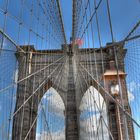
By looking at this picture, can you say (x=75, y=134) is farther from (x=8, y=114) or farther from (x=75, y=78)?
(x=8, y=114)

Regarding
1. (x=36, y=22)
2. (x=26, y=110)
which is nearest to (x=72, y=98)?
(x=26, y=110)

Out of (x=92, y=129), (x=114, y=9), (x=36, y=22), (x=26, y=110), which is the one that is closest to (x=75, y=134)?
(x=26, y=110)

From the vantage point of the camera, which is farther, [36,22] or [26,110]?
[26,110]

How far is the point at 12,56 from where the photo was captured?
556 cm

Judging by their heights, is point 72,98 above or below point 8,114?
above

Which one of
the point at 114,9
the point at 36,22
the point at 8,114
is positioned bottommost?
the point at 8,114

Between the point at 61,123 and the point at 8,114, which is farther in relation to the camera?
the point at 61,123

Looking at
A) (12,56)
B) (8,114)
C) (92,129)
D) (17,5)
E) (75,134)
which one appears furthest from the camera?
(75,134)

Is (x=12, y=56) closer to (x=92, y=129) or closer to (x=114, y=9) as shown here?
(x=114, y=9)

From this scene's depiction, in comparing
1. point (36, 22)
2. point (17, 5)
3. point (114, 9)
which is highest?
point (36, 22)

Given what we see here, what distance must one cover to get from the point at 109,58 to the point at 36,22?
16.6 ft

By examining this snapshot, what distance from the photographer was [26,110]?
1277 centimetres

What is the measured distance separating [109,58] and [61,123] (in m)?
3.56

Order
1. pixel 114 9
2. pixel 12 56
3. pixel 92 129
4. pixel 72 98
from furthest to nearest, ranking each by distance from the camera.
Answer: pixel 72 98 → pixel 92 129 → pixel 12 56 → pixel 114 9
